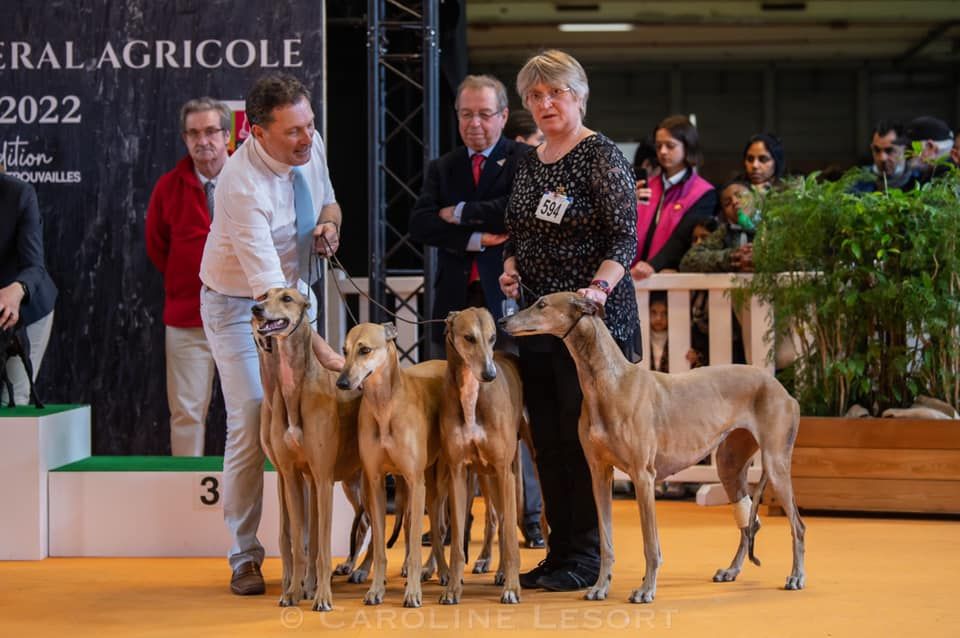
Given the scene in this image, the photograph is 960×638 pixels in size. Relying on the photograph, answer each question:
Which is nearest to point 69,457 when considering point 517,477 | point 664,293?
point 517,477

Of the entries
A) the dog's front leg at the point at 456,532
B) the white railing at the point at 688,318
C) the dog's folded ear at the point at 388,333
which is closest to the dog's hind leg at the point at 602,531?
the dog's front leg at the point at 456,532

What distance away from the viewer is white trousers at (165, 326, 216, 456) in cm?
632

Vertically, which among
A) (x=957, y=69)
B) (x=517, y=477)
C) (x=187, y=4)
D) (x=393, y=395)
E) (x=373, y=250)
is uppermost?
(x=957, y=69)

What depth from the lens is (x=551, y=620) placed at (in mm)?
3904

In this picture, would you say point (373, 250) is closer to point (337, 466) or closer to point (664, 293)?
Answer: point (664, 293)

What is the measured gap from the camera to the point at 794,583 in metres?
4.38

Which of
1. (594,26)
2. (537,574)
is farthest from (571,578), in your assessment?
(594,26)

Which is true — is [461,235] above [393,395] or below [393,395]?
above

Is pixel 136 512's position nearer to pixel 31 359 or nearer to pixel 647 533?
pixel 31 359

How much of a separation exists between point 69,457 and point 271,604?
1639 millimetres

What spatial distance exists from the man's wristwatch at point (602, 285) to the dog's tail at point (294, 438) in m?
1.07

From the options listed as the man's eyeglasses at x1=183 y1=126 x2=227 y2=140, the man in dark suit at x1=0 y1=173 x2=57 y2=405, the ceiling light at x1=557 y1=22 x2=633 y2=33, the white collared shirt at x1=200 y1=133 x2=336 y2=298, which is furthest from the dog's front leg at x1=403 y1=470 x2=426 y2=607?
the ceiling light at x1=557 y1=22 x2=633 y2=33

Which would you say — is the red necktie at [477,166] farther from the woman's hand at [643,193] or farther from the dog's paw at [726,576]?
the dog's paw at [726,576]

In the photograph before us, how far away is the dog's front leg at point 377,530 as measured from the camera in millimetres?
4160
